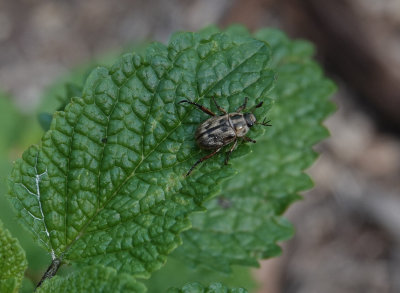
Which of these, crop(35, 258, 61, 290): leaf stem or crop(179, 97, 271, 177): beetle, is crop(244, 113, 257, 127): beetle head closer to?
Answer: crop(179, 97, 271, 177): beetle

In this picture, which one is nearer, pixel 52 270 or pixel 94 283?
pixel 94 283

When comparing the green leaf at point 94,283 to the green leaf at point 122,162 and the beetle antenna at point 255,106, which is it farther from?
the beetle antenna at point 255,106

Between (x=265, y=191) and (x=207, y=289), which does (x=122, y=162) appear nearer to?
(x=207, y=289)

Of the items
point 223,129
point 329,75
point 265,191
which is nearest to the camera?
point 223,129

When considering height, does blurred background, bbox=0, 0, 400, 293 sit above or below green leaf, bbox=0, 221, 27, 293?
above

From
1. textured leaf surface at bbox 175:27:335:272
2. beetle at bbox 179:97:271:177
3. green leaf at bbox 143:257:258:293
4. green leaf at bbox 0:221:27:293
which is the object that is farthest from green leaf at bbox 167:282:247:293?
green leaf at bbox 143:257:258:293

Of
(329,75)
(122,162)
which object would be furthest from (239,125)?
(329,75)
